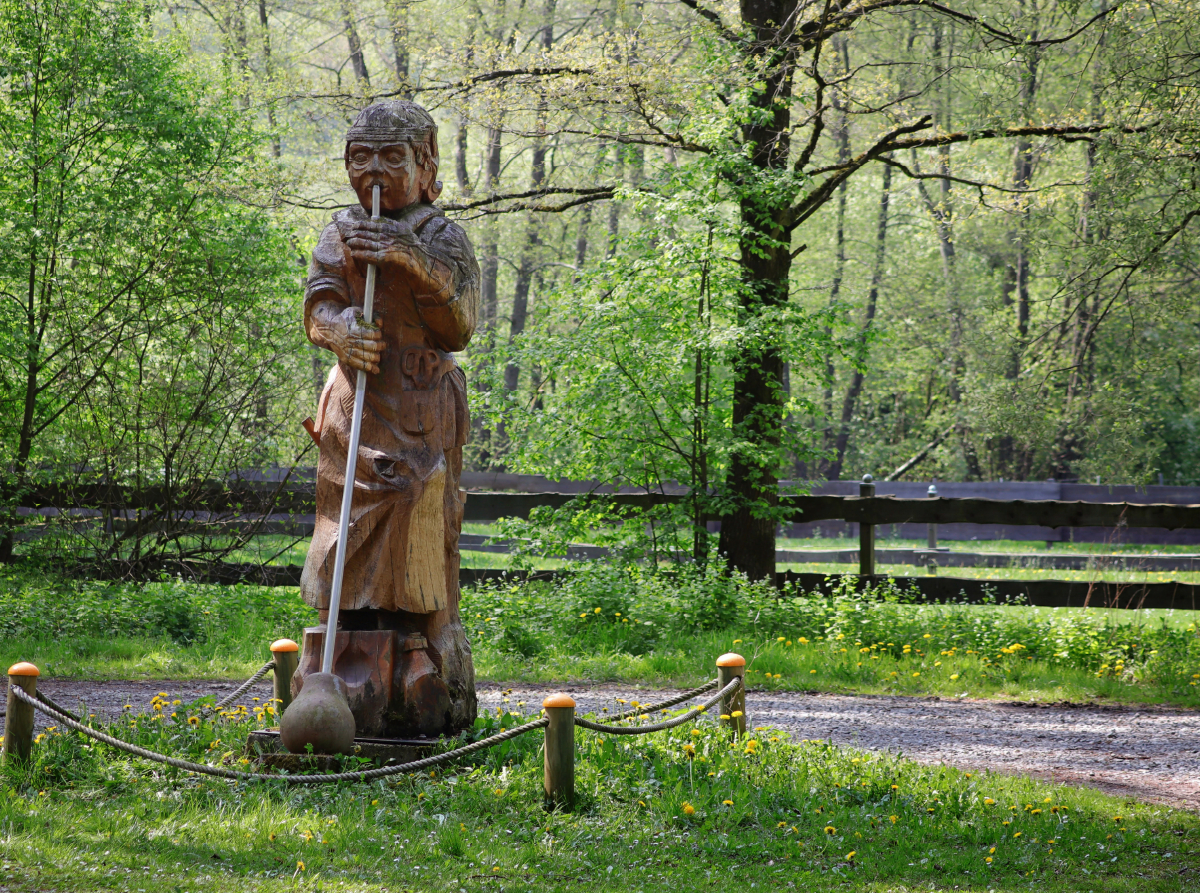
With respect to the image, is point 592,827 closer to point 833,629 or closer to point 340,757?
point 340,757

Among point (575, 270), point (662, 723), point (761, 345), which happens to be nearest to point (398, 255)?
point (662, 723)

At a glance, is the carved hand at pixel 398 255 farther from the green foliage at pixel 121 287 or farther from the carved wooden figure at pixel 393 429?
the green foliage at pixel 121 287

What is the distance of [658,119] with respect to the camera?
38.4ft

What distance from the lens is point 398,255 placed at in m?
5.23

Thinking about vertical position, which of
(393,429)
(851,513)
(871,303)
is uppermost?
(871,303)

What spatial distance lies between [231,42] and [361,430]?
49.3 feet

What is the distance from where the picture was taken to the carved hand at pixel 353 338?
207 inches

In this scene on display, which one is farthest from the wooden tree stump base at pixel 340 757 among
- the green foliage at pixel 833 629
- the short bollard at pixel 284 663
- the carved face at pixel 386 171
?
the green foliage at pixel 833 629

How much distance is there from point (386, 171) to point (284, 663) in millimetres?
3022

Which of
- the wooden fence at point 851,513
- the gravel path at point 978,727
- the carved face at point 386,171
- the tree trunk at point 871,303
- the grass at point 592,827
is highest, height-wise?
the tree trunk at point 871,303

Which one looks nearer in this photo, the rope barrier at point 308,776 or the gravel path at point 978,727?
the rope barrier at point 308,776

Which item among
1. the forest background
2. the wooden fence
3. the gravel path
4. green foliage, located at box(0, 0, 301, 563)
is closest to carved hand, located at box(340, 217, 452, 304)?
the gravel path

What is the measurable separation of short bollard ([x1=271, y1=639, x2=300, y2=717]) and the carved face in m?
2.68

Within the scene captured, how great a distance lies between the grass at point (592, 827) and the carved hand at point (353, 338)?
78.8 inches
